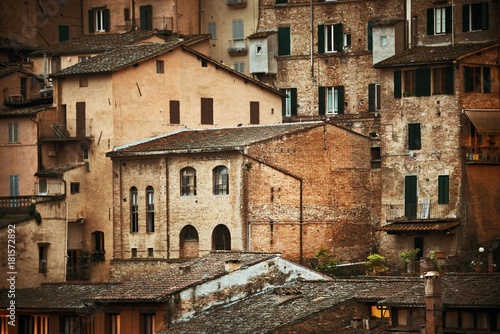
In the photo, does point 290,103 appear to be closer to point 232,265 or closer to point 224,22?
point 224,22

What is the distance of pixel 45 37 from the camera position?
4414 inches

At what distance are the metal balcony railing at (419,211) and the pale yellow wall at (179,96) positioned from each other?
9.37 metres

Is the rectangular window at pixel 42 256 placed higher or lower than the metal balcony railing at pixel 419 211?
lower

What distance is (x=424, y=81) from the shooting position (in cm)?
9281

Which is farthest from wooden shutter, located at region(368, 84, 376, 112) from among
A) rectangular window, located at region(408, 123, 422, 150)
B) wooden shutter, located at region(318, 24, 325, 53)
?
rectangular window, located at region(408, 123, 422, 150)

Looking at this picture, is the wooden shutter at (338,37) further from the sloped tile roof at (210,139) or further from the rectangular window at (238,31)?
the sloped tile roof at (210,139)

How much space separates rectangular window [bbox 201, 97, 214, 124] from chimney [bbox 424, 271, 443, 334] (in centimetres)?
3158

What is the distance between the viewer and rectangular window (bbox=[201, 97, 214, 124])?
98.0 metres

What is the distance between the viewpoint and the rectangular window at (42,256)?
92062 millimetres

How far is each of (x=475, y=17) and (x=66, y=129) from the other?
18870 mm

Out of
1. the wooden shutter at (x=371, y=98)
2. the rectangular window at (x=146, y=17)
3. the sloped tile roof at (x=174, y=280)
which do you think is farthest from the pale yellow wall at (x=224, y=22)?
the sloped tile roof at (x=174, y=280)

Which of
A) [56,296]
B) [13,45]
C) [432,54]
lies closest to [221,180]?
[56,296]

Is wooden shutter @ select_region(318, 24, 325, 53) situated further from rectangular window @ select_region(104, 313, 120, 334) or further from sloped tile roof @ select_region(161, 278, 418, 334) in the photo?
rectangular window @ select_region(104, 313, 120, 334)

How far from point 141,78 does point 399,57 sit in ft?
37.5
